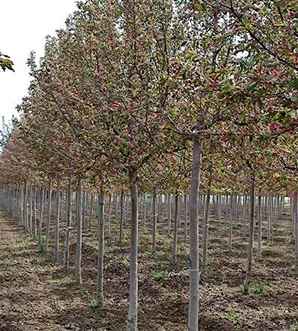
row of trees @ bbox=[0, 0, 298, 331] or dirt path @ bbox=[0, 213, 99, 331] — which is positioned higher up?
row of trees @ bbox=[0, 0, 298, 331]

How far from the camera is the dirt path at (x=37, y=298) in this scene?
9.41m

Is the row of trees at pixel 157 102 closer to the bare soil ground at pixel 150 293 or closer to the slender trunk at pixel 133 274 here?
the slender trunk at pixel 133 274

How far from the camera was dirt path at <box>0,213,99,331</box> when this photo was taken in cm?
941

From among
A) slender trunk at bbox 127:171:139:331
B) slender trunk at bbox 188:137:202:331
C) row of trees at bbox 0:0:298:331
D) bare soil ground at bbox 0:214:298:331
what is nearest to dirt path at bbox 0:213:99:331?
bare soil ground at bbox 0:214:298:331

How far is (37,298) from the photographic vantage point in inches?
451

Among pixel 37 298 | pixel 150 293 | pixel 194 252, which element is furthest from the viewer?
pixel 150 293

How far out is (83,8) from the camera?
27.2ft

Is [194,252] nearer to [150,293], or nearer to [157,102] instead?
[157,102]

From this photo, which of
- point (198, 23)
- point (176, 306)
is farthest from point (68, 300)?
point (198, 23)

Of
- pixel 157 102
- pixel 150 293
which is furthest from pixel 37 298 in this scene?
pixel 157 102

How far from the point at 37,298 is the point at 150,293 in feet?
8.00

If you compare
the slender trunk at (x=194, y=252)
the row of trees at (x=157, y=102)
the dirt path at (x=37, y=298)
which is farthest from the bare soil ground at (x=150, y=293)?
the slender trunk at (x=194, y=252)

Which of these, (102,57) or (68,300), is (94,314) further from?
(102,57)

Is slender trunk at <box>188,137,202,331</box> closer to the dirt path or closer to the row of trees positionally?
the row of trees
